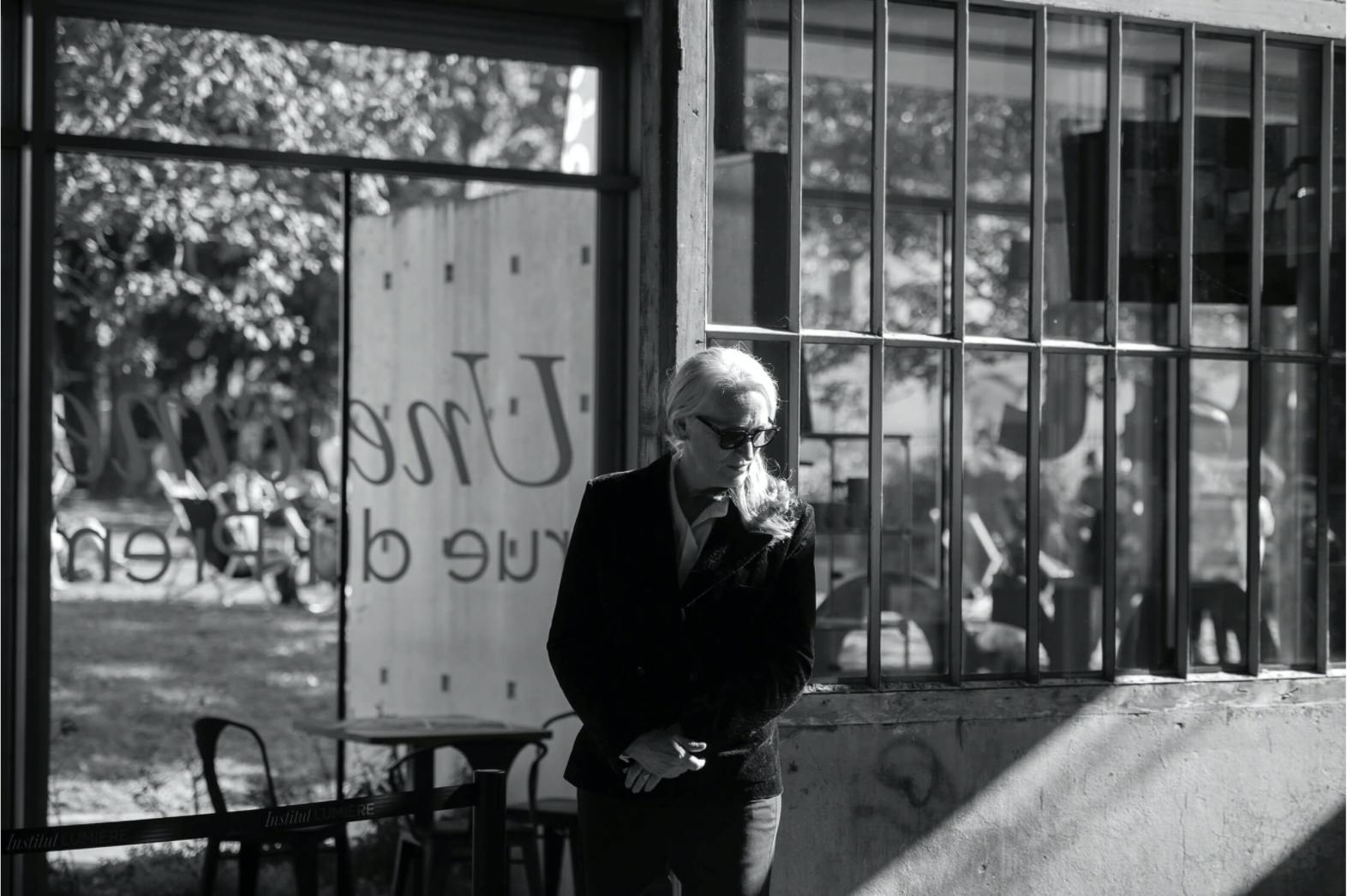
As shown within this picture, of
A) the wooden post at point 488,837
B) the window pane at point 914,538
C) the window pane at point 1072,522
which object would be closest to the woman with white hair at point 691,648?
the wooden post at point 488,837

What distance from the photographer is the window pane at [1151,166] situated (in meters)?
5.27

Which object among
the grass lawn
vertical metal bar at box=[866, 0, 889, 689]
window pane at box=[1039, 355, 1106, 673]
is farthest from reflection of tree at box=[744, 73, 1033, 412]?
vertical metal bar at box=[866, 0, 889, 689]

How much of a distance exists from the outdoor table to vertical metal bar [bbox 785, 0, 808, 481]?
1779mm

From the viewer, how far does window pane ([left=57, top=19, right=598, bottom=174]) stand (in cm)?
958

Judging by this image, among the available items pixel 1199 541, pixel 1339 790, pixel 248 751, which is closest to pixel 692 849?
pixel 1339 790

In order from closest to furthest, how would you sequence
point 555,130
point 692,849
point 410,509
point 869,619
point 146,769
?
point 692,849, point 869,619, point 410,509, point 146,769, point 555,130

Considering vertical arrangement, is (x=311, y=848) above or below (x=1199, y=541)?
below

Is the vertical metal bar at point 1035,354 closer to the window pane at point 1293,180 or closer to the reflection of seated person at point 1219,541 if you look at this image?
the reflection of seated person at point 1219,541

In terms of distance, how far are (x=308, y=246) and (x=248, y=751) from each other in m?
3.95

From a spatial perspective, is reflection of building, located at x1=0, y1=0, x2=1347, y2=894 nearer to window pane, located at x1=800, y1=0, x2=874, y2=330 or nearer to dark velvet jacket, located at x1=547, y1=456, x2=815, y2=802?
dark velvet jacket, located at x1=547, y1=456, x2=815, y2=802

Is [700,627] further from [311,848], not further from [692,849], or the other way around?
[311,848]

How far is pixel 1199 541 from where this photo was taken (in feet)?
32.4

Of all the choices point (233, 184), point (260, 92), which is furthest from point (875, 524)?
point (233, 184)

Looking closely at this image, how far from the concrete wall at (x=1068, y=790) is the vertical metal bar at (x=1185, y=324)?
0.26 meters
